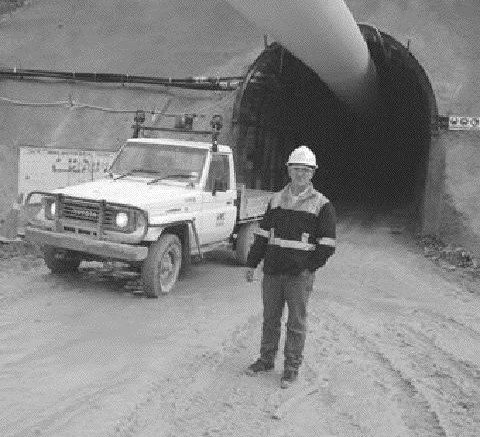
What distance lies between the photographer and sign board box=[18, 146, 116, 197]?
12.3 metres

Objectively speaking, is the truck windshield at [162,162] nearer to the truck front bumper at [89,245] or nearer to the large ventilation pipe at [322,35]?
the truck front bumper at [89,245]

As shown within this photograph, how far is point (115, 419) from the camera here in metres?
5.06

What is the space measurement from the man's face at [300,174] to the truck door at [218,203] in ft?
13.2

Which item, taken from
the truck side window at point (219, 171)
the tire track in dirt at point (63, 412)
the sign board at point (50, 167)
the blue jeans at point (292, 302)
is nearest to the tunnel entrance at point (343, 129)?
the sign board at point (50, 167)

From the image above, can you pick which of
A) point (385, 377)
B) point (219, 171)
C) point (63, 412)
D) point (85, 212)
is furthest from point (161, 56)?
point (63, 412)

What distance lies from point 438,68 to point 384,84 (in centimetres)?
323

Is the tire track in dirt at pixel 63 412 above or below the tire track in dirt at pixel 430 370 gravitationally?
below

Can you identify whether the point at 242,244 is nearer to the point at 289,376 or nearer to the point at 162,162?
the point at 162,162

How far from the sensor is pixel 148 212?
8.91 metres

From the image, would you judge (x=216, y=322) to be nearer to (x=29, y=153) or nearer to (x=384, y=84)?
(x=29, y=153)

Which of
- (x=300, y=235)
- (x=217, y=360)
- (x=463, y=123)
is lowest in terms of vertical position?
(x=217, y=360)

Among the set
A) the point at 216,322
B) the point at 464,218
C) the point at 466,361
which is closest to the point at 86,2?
the point at 464,218

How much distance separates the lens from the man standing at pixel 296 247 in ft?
19.9

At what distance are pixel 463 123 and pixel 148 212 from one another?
377 inches
